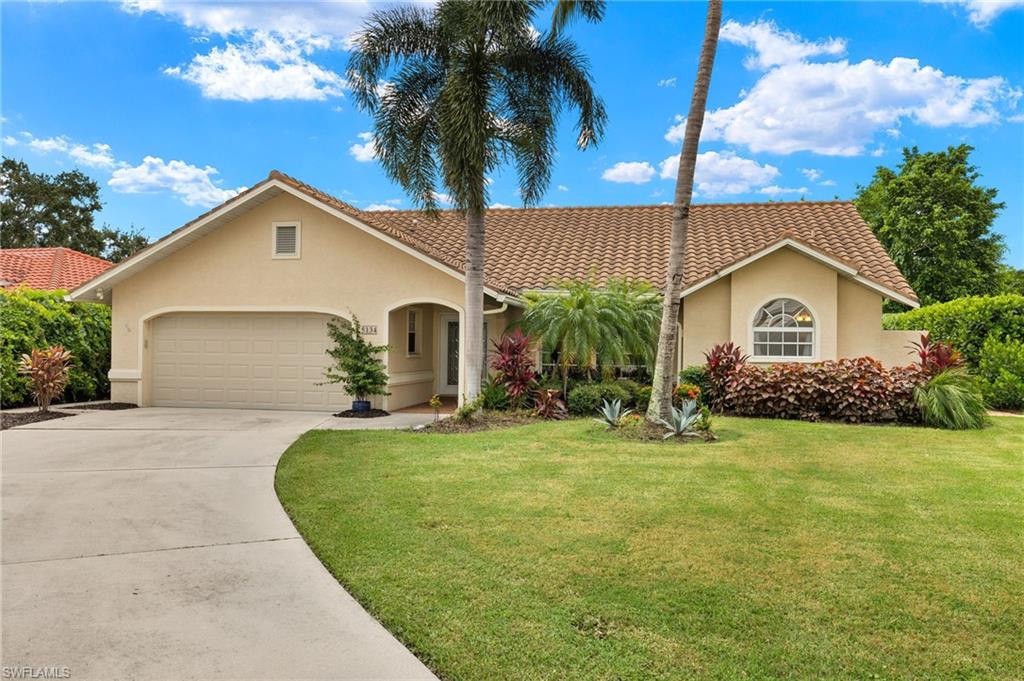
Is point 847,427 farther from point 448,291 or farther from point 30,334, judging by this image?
point 30,334

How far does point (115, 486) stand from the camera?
297 inches

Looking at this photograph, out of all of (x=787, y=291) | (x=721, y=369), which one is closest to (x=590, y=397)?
(x=721, y=369)

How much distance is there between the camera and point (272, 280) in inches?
621

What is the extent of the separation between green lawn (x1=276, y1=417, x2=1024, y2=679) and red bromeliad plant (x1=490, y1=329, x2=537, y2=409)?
460cm

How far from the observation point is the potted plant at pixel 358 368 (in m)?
14.3

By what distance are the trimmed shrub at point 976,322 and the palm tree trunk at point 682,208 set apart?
9444 mm

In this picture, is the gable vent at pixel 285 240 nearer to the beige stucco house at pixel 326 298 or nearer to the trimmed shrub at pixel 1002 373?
the beige stucco house at pixel 326 298

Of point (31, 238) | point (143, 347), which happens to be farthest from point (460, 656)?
point (31, 238)

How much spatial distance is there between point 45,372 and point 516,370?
31.9ft

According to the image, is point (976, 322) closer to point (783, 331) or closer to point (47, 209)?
point (783, 331)

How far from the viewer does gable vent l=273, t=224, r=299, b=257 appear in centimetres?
1572

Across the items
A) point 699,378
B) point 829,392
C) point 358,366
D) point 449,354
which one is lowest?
point 829,392

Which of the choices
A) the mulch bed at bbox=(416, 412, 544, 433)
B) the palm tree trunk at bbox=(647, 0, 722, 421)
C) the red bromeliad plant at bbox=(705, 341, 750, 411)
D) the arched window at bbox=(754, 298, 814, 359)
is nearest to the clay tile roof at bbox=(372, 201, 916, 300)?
the arched window at bbox=(754, 298, 814, 359)

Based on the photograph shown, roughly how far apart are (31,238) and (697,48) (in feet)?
141
